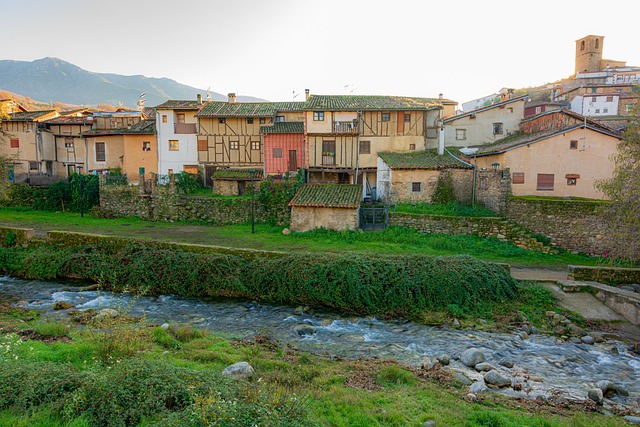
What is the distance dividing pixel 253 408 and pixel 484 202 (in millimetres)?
21664

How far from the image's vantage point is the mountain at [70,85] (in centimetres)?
13657

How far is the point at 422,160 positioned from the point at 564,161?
8.37m

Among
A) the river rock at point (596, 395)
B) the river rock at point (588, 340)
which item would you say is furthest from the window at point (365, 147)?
the river rock at point (596, 395)

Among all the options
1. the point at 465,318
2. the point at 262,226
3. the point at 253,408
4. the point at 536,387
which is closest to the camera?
the point at 253,408

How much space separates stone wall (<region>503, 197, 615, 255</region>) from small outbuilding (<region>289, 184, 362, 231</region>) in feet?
30.0

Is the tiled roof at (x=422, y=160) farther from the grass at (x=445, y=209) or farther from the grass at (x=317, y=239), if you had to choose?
the grass at (x=317, y=239)

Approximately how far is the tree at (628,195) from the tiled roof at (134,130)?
33172 mm

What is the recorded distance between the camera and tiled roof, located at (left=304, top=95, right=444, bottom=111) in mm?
28656

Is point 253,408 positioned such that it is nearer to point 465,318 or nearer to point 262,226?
point 465,318

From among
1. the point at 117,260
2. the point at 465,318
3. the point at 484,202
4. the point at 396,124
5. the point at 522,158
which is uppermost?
the point at 396,124

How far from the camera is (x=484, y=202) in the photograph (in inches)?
929

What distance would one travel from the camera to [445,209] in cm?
2320

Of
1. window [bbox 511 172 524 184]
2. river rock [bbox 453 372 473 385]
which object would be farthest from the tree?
window [bbox 511 172 524 184]

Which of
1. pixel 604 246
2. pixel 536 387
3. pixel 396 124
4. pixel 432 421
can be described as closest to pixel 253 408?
pixel 432 421
